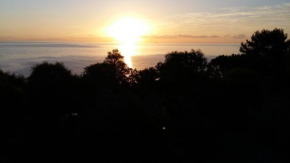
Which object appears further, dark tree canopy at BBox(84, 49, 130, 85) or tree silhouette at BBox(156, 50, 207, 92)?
tree silhouette at BBox(156, 50, 207, 92)

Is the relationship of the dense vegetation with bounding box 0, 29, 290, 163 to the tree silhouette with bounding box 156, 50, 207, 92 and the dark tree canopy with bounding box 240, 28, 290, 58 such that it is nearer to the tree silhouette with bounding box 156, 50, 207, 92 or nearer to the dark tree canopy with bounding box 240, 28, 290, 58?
the tree silhouette with bounding box 156, 50, 207, 92

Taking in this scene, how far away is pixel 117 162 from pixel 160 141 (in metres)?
2.49

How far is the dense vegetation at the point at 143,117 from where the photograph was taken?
13.5 metres

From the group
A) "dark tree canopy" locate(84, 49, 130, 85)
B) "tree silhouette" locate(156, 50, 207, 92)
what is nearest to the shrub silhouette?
"dark tree canopy" locate(84, 49, 130, 85)

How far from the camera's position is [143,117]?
45.7 ft

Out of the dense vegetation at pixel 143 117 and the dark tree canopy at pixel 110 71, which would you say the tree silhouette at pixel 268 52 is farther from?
the dark tree canopy at pixel 110 71

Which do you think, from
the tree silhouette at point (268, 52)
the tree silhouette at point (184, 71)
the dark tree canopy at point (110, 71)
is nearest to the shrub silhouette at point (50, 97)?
the dark tree canopy at point (110, 71)

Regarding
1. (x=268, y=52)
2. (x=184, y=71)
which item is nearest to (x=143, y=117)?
(x=184, y=71)

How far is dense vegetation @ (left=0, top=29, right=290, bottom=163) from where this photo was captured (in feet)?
44.2

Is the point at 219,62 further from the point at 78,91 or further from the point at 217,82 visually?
the point at 78,91

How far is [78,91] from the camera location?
80.8 ft

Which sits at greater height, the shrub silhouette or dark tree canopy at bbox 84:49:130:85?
dark tree canopy at bbox 84:49:130:85

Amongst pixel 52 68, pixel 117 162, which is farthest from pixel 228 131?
pixel 52 68

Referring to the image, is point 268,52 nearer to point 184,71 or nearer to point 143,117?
point 184,71
